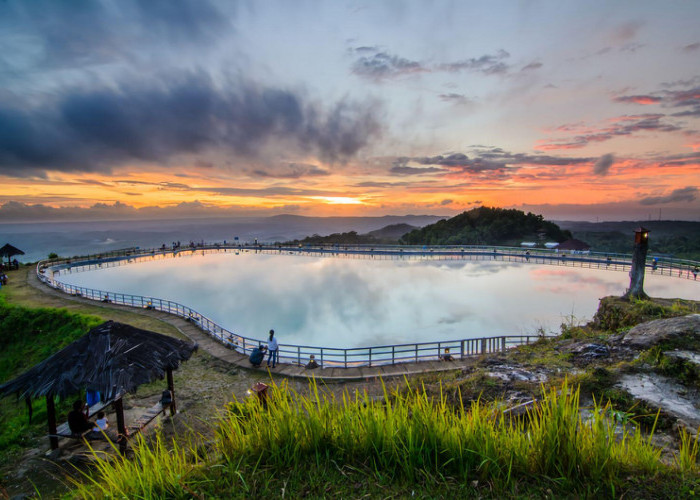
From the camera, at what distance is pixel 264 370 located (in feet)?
38.3

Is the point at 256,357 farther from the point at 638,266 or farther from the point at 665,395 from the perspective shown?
the point at 638,266

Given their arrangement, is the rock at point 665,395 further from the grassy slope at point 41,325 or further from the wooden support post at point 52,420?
the grassy slope at point 41,325

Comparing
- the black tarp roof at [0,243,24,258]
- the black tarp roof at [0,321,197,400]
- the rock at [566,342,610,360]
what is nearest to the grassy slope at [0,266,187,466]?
the black tarp roof at [0,321,197,400]

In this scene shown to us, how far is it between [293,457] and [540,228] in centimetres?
9756

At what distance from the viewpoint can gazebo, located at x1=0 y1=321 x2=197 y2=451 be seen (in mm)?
6883

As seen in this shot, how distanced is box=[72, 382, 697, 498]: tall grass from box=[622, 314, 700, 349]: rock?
621 cm

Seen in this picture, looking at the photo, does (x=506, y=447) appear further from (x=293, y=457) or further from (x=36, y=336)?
(x=36, y=336)

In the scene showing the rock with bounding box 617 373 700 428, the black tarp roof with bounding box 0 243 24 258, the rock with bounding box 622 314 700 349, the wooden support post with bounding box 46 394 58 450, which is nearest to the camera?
the rock with bounding box 617 373 700 428

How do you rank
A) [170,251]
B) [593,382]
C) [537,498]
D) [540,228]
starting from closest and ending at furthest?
1. [537,498]
2. [593,382]
3. [170,251]
4. [540,228]

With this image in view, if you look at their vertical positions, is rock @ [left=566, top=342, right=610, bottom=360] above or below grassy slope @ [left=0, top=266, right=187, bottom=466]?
above

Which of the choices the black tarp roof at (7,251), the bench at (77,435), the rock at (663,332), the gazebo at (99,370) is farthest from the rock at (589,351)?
the black tarp roof at (7,251)

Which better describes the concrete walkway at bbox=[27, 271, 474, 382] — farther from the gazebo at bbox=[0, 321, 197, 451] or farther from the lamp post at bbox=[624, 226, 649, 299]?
the lamp post at bbox=[624, 226, 649, 299]

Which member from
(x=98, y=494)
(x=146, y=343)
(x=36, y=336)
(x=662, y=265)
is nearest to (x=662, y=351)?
(x=98, y=494)

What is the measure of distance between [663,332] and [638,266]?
37.7 feet
